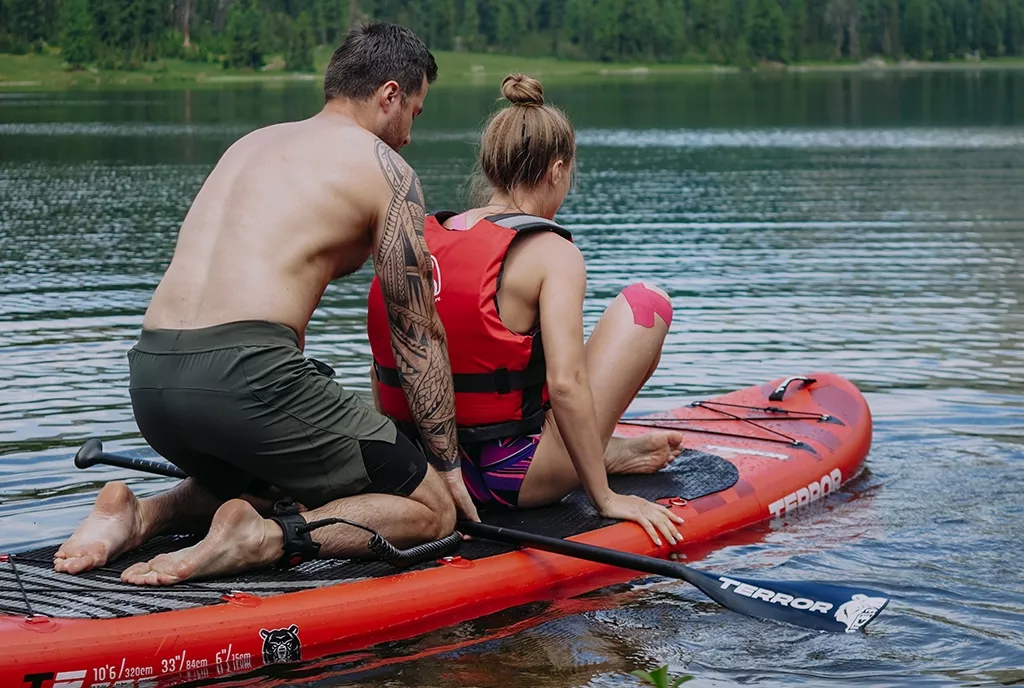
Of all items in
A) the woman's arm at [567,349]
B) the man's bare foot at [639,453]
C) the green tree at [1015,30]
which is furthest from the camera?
the green tree at [1015,30]

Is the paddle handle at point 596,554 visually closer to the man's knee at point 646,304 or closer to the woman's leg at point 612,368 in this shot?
the woman's leg at point 612,368

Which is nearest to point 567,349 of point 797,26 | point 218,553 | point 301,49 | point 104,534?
point 218,553

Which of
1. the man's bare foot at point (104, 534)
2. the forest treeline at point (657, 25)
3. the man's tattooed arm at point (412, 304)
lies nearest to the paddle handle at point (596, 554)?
the man's tattooed arm at point (412, 304)

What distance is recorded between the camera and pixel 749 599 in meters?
5.03

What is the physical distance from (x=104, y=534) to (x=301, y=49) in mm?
111529

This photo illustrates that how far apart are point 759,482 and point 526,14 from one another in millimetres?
137033

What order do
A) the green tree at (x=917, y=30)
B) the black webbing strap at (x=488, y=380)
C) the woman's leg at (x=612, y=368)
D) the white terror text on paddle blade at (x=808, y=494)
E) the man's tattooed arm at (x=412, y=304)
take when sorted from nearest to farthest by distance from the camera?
1. the man's tattooed arm at (x=412, y=304)
2. the black webbing strap at (x=488, y=380)
3. the woman's leg at (x=612, y=368)
4. the white terror text on paddle blade at (x=808, y=494)
5. the green tree at (x=917, y=30)

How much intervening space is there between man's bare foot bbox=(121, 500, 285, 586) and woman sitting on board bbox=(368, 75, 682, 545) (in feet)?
3.17

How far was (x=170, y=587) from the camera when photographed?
4.44 m

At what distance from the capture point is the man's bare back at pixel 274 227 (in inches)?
175

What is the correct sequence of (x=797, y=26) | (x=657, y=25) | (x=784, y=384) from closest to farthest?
(x=784, y=384) → (x=657, y=25) → (x=797, y=26)

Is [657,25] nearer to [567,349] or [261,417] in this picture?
[567,349]

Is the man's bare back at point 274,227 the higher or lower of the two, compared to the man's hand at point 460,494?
higher

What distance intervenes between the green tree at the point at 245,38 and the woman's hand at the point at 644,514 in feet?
354
